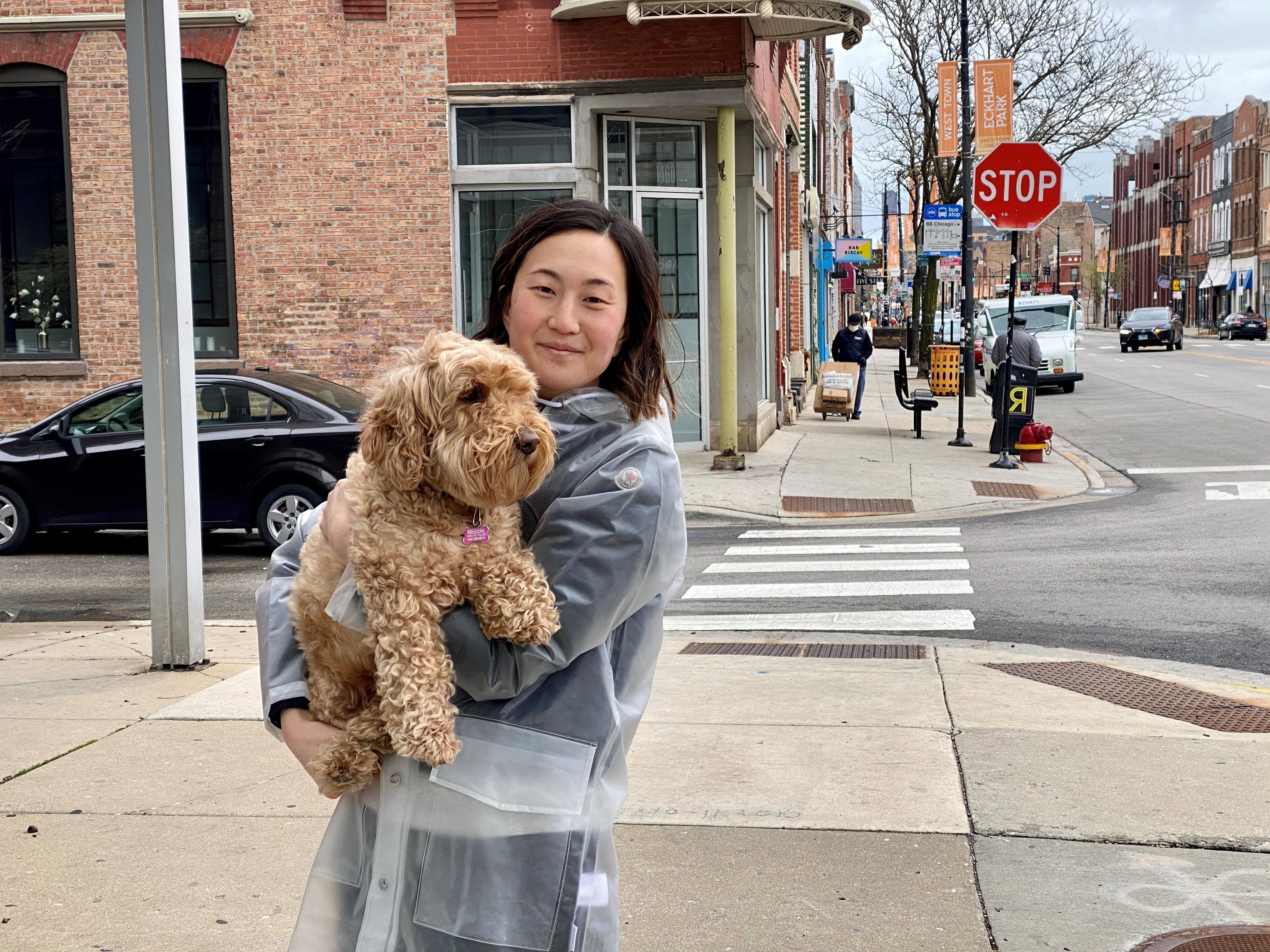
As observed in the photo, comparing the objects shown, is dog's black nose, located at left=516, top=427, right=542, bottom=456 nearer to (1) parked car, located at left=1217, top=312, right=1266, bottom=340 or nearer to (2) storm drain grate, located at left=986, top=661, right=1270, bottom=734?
(2) storm drain grate, located at left=986, top=661, right=1270, bottom=734

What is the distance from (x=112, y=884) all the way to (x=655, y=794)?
6.18ft

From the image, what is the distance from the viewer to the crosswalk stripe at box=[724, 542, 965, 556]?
1183 centimetres

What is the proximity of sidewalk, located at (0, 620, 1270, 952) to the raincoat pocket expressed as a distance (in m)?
1.84

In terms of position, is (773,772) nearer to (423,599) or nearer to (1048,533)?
(423,599)

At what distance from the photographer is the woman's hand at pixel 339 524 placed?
213cm

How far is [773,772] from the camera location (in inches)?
208

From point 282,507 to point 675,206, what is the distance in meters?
7.87

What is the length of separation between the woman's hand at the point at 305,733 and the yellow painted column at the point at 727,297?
14545 millimetres

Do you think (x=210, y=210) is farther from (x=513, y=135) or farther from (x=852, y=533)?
(x=852, y=533)

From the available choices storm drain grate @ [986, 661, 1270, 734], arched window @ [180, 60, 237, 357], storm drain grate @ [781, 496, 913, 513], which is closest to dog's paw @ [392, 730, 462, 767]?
storm drain grate @ [986, 661, 1270, 734]

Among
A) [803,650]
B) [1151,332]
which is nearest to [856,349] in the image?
[803,650]

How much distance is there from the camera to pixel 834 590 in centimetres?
1004

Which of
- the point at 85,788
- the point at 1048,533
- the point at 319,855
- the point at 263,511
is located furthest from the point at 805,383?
the point at 319,855

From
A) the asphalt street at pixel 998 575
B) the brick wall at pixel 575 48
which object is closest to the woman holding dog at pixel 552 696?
the asphalt street at pixel 998 575
